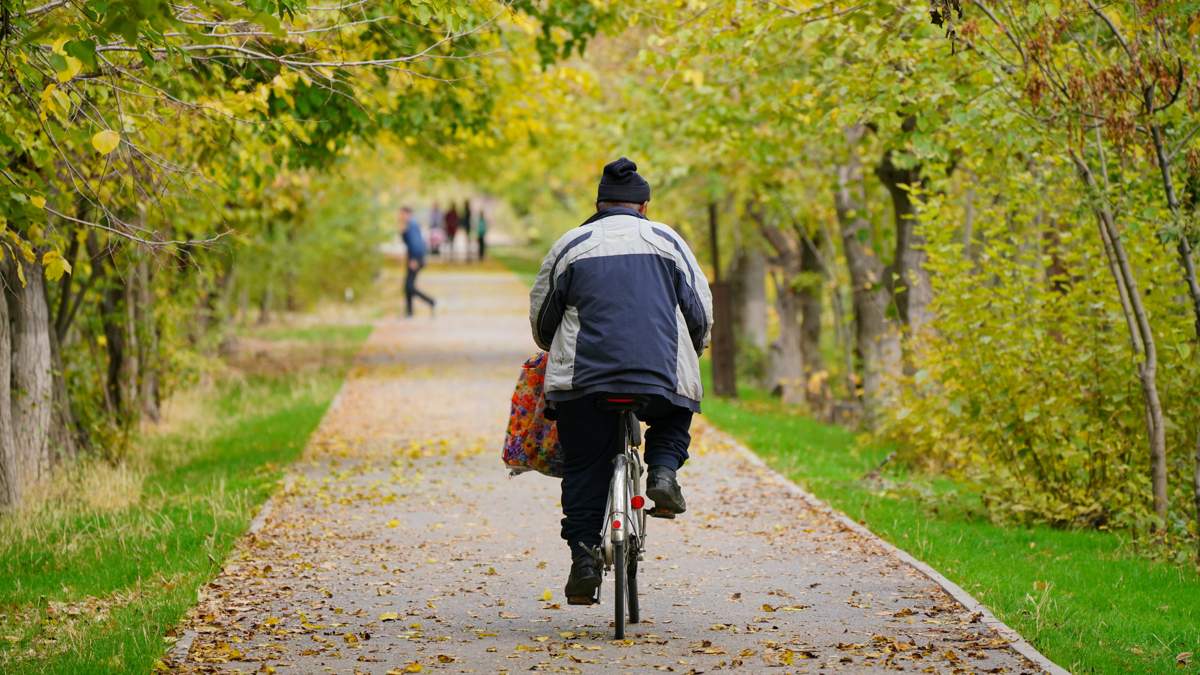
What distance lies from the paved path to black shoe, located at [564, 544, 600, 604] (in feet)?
0.59

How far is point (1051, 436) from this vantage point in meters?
10.1

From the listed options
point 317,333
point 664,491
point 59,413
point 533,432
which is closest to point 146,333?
point 59,413

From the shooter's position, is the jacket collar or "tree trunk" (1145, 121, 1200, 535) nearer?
the jacket collar

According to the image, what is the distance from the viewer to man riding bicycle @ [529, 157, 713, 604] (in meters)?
6.32

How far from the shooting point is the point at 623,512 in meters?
6.38

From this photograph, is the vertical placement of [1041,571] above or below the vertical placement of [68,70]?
below

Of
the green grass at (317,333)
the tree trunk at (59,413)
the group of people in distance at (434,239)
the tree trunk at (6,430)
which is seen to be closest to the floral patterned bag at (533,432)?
the tree trunk at (6,430)

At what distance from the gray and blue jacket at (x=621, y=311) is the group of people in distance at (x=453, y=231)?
4860 centimetres

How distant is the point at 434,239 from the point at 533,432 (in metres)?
59.1

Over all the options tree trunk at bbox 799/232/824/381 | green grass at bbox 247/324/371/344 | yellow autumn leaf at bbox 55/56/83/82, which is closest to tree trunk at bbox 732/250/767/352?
tree trunk at bbox 799/232/824/381

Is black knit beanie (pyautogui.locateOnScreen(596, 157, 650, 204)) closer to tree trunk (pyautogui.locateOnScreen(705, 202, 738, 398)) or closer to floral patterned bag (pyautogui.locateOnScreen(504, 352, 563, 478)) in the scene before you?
floral patterned bag (pyautogui.locateOnScreen(504, 352, 563, 478))

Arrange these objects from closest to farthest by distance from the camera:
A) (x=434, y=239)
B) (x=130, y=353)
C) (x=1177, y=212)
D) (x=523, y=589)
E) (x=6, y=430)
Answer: (x=523, y=589)
(x=1177, y=212)
(x=6, y=430)
(x=130, y=353)
(x=434, y=239)

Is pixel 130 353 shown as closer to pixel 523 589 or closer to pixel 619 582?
pixel 523 589

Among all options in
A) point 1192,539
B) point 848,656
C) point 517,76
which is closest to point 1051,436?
point 1192,539
